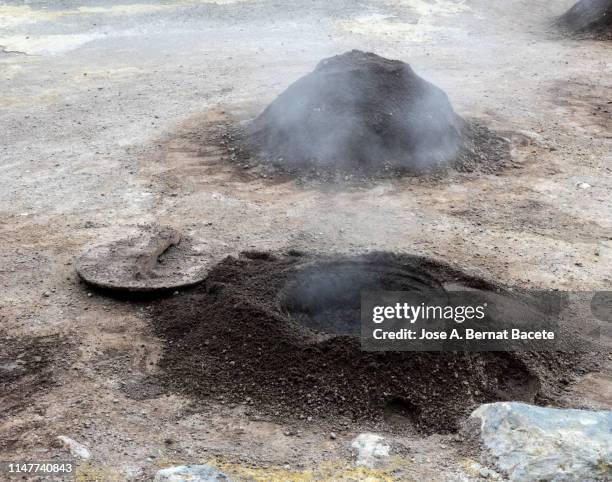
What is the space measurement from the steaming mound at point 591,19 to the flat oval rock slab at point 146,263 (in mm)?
9434

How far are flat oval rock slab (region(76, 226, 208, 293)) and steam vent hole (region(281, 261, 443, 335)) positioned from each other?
0.85 metres

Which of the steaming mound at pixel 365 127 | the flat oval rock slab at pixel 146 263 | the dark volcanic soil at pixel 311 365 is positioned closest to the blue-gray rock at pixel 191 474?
the dark volcanic soil at pixel 311 365

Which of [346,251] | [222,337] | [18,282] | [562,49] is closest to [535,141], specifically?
[346,251]

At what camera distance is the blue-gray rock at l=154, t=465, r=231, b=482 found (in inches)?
151

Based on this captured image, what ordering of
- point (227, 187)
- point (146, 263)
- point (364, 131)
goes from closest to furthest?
point (146, 263)
point (227, 187)
point (364, 131)

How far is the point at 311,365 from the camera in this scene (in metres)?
4.75

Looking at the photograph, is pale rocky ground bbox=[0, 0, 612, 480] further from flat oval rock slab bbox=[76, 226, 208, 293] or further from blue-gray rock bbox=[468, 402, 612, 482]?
blue-gray rock bbox=[468, 402, 612, 482]

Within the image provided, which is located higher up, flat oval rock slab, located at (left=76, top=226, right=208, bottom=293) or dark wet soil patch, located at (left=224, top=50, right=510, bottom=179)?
dark wet soil patch, located at (left=224, top=50, right=510, bottom=179)

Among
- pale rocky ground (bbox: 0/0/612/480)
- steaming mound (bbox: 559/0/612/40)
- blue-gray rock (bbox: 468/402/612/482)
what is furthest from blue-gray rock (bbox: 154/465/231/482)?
steaming mound (bbox: 559/0/612/40)

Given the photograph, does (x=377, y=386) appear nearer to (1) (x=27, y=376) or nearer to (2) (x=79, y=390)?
(2) (x=79, y=390)

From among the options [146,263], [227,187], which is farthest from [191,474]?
[227,187]

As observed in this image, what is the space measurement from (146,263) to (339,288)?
1.70 metres

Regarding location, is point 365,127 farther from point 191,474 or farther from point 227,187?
point 191,474
